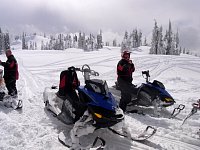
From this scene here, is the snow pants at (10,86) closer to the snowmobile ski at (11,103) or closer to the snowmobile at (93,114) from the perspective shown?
the snowmobile ski at (11,103)

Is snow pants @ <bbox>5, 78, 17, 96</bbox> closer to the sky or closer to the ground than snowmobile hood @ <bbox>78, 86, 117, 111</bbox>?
closer to the ground

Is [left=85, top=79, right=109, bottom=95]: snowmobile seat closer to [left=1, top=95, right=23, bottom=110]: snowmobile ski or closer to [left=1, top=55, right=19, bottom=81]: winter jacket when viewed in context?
[left=1, top=95, right=23, bottom=110]: snowmobile ski

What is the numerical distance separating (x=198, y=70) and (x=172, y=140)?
1576cm

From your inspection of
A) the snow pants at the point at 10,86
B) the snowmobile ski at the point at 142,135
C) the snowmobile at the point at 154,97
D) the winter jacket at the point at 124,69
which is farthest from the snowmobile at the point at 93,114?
the snow pants at the point at 10,86

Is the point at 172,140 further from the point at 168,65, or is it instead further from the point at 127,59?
the point at 168,65

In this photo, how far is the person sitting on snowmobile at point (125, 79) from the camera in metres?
8.00

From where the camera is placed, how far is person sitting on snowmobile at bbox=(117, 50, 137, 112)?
7997 mm

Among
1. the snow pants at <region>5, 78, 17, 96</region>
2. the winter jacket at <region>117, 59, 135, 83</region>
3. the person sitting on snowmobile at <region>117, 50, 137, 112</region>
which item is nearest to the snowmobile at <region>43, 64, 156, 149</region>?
the person sitting on snowmobile at <region>117, 50, 137, 112</region>

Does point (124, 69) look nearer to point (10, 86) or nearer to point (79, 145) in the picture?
point (79, 145)

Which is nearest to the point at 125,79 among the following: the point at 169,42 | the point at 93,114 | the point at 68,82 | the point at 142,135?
the point at 68,82

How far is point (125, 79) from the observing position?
8242mm

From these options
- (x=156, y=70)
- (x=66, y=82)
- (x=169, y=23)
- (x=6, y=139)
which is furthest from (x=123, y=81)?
(x=169, y=23)

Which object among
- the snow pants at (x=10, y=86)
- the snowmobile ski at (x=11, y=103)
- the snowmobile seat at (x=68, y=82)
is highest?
the snowmobile seat at (x=68, y=82)

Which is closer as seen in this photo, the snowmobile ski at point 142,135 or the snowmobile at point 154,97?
the snowmobile ski at point 142,135
